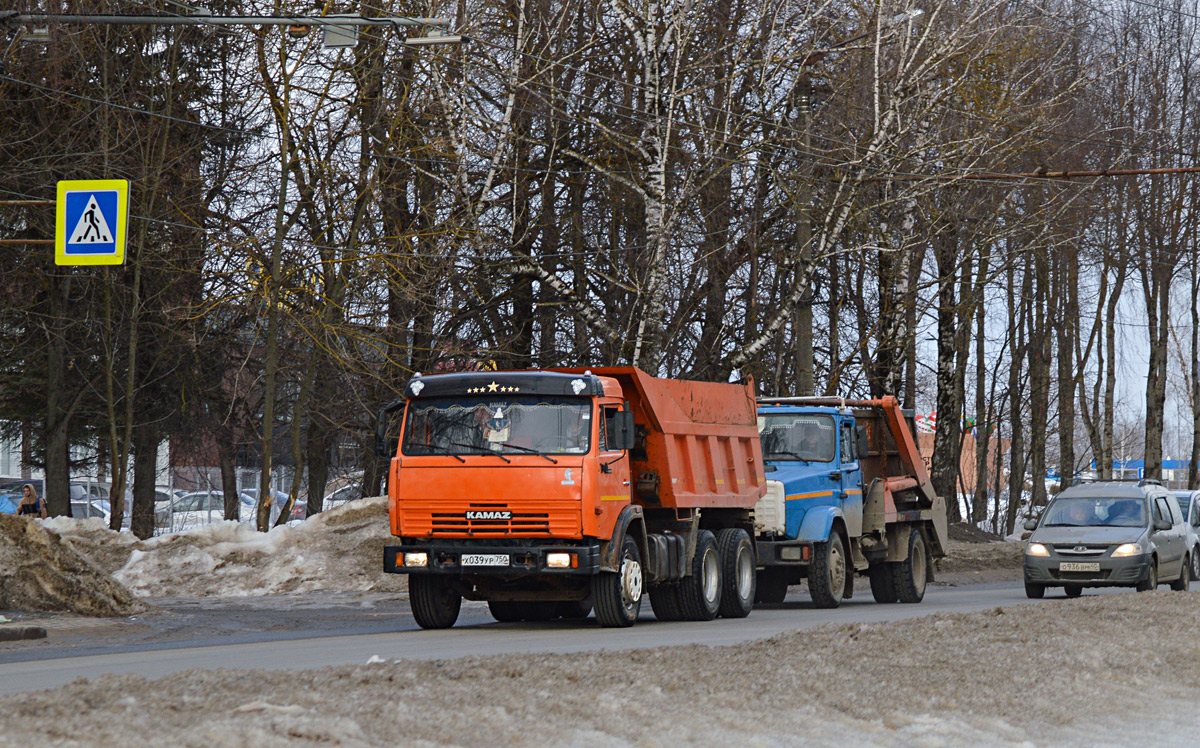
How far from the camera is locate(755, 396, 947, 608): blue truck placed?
19.7 m

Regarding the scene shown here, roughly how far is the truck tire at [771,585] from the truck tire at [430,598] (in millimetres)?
5356

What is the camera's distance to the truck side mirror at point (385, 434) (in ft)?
51.5

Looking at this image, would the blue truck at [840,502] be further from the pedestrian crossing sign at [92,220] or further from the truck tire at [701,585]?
the pedestrian crossing sign at [92,220]

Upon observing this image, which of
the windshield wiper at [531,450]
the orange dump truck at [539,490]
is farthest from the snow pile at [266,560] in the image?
the windshield wiper at [531,450]

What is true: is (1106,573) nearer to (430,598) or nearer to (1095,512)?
(1095,512)

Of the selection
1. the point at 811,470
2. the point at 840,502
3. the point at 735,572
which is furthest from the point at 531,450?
the point at 840,502

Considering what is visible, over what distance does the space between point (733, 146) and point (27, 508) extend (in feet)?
50.3

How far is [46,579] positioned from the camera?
56.6ft

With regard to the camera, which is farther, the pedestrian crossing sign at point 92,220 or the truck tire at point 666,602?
the pedestrian crossing sign at point 92,220

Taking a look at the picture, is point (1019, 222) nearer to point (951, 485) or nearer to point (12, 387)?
point (951, 485)

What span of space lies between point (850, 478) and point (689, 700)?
1259 cm

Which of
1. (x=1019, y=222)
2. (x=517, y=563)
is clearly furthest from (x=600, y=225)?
(x=517, y=563)

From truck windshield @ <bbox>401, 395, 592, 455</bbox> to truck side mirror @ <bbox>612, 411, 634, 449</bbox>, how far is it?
1.08ft

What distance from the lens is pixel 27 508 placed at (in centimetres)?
2728
